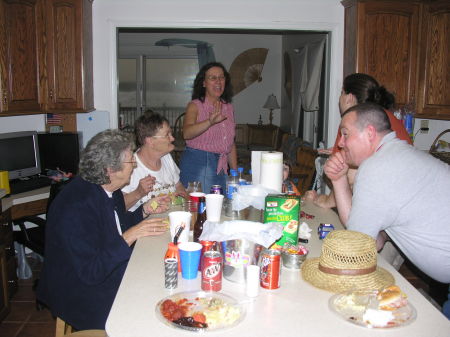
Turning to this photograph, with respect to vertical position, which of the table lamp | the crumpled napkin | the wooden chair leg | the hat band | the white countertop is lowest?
the wooden chair leg

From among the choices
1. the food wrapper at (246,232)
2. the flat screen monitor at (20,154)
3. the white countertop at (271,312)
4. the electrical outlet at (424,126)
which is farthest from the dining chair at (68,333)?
the electrical outlet at (424,126)

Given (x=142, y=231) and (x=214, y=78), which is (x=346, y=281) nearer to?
(x=142, y=231)

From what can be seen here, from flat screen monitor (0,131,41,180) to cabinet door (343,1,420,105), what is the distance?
2.73 meters

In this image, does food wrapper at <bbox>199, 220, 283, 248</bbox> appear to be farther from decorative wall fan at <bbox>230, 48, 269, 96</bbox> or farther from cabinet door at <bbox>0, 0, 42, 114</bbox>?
decorative wall fan at <bbox>230, 48, 269, 96</bbox>

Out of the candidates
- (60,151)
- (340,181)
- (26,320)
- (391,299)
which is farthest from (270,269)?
(60,151)

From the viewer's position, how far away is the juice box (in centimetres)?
181

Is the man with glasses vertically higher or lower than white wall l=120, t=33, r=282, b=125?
lower

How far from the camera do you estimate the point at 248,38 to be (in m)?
8.76

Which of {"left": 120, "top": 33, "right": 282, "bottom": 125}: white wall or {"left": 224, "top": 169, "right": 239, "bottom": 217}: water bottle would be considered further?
{"left": 120, "top": 33, "right": 282, "bottom": 125}: white wall

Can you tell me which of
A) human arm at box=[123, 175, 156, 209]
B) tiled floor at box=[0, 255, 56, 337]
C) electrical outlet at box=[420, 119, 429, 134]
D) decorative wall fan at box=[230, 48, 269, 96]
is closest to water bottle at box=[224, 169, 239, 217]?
human arm at box=[123, 175, 156, 209]

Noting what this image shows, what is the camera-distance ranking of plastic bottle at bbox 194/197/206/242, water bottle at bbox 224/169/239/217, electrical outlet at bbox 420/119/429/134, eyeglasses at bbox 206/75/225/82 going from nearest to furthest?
plastic bottle at bbox 194/197/206/242 → water bottle at bbox 224/169/239/217 → eyeglasses at bbox 206/75/225/82 → electrical outlet at bbox 420/119/429/134

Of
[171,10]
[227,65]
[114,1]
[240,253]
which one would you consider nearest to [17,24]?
[114,1]

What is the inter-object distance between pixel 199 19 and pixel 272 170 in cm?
231

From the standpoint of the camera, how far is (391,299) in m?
1.44
